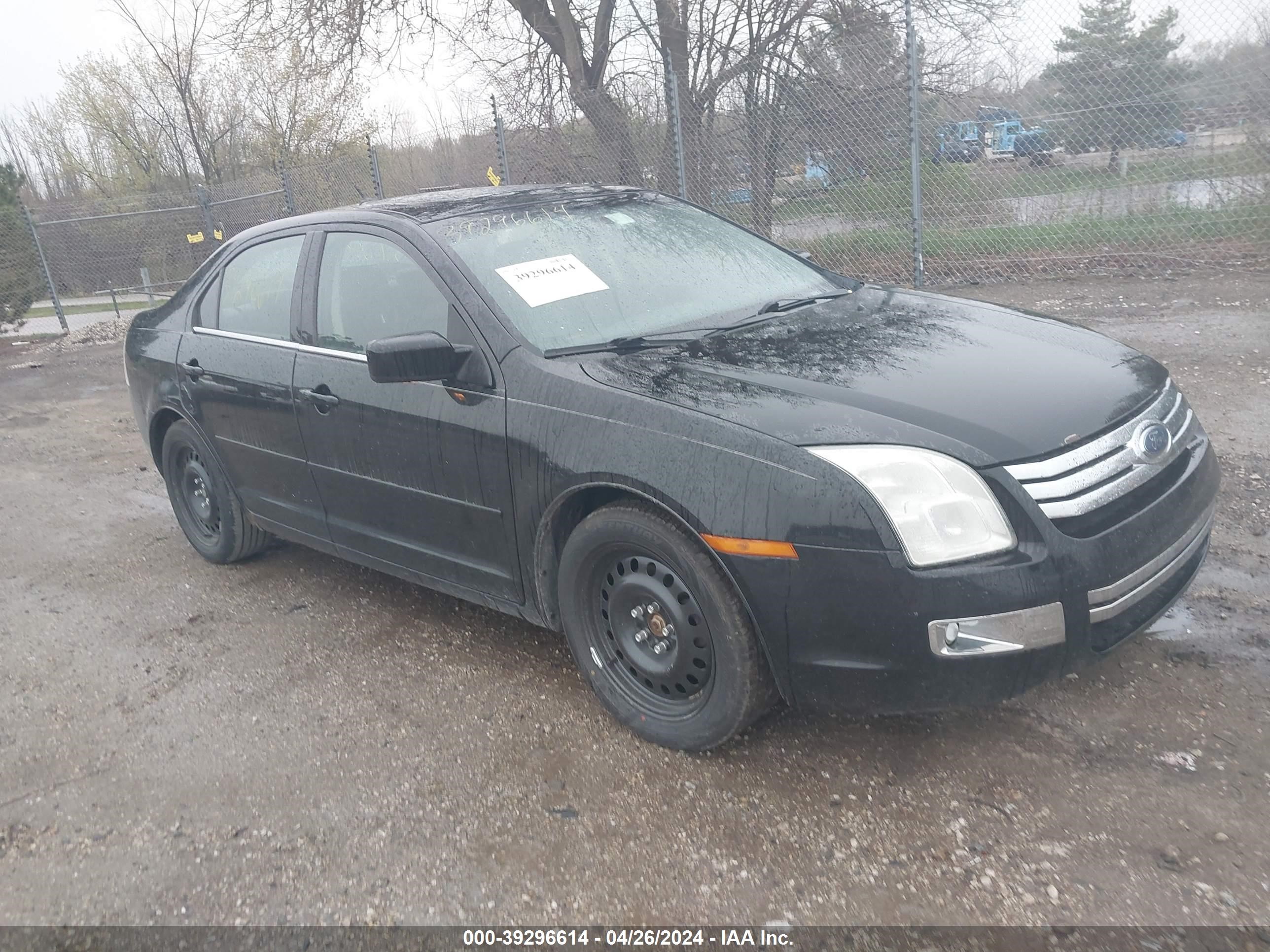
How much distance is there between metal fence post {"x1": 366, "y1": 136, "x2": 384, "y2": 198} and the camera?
1249cm

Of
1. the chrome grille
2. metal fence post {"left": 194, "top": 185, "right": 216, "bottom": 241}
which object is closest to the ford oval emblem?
the chrome grille

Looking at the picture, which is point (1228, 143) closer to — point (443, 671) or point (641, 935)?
point (443, 671)

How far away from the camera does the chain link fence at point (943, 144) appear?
766 cm

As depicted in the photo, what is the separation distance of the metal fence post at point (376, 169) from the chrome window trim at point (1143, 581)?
1102 cm

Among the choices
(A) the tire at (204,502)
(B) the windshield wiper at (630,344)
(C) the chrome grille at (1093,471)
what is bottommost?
(A) the tire at (204,502)

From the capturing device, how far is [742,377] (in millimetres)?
2963

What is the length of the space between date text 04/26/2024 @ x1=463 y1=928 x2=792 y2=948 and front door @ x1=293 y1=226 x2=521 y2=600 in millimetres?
1221

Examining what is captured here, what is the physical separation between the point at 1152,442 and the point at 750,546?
1.19m

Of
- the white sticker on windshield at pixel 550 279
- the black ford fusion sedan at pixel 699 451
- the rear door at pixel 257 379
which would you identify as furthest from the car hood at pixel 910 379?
the rear door at pixel 257 379

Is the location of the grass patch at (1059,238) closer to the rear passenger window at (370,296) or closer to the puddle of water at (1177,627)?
the puddle of water at (1177,627)

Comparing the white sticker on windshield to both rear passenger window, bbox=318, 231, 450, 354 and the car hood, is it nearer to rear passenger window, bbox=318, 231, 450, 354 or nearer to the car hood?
rear passenger window, bbox=318, 231, 450, 354

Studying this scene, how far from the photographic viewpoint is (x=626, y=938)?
7.77ft

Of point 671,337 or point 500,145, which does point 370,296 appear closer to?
point 671,337

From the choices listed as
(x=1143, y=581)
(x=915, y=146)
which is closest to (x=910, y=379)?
(x=1143, y=581)
